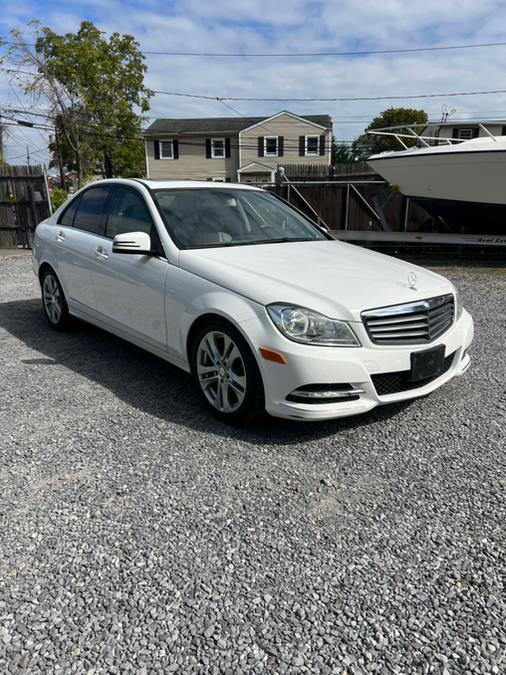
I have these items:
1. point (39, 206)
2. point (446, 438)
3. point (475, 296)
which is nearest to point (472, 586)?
point (446, 438)

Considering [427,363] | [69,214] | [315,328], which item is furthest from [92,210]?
[427,363]

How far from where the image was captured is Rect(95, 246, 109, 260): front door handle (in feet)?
15.1

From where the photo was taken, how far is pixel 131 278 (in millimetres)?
4238

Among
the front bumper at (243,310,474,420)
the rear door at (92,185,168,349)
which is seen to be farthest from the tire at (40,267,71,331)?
the front bumper at (243,310,474,420)

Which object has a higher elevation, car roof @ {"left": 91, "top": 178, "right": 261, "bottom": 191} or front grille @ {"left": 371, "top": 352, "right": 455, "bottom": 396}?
car roof @ {"left": 91, "top": 178, "right": 261, "bottom": 191}

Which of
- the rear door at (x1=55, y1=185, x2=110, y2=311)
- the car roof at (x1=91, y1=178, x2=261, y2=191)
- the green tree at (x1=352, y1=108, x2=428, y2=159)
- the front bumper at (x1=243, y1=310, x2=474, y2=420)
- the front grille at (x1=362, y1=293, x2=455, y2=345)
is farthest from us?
the green tree at (x1=352, y1=108, x2=428, y2=159)

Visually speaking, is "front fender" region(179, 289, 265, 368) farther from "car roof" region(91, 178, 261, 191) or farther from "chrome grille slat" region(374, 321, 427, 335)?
"car roof" region(91, 178, 261, 191)

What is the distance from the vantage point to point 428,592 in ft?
7.00

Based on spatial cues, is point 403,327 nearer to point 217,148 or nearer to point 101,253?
point 101,253

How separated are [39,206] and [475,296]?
1026 centimetres

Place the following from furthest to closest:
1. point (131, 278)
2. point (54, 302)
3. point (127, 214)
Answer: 1. point (54, 302)
2. point (127, 214)
3. point (131, 278)

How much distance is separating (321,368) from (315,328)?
0.24 metres

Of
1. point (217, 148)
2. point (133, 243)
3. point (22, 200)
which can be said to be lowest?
point (22, 200)

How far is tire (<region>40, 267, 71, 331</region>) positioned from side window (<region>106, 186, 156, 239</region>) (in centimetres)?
120
